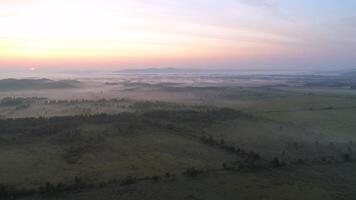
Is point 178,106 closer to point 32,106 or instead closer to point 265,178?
point 32,106

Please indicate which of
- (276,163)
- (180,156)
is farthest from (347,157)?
Answer: (180,156)

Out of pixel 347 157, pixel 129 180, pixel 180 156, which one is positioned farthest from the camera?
pixel 180 156

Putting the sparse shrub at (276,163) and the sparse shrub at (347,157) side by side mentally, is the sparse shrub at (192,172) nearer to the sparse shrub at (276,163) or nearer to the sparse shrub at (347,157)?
the sparse shrub at (276,163)

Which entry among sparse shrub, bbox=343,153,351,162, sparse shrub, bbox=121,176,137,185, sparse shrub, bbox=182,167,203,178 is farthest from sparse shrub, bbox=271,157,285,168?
sparse shrub, bbox=121,176,137,185

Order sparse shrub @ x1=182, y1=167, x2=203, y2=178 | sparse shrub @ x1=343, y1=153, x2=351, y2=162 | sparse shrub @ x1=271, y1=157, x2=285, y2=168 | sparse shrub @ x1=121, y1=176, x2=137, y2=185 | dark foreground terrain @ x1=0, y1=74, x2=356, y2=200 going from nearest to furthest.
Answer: dark foreground terrain @ x1=0, y1=74, x2=356, y2=200, sparse shrub @ x1=121, y1=176, x2=137, y2=185, sparse shrub @ x1=182, y1=167, x2=203, y2=178, sparse shrub @ x1=271, y1=157, x2=285, y2=168, sparse shrub @ x1=343, y1=153, x2=351, y2=162

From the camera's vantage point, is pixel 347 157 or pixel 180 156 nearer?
pixel 347 157

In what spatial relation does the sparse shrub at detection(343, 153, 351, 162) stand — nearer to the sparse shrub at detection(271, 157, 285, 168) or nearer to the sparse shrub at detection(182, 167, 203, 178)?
the sparse shrub at detection(271, 157, 285, 168)

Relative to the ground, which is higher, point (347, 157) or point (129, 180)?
point (347, 157)

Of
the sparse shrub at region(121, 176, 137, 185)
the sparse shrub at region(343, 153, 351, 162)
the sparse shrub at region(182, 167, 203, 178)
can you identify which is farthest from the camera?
the sparse shrub at region(343, 153, 351, 162)

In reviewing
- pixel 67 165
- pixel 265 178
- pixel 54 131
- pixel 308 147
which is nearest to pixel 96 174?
pixel 67 165

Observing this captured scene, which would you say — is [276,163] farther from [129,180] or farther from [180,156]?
[129,180]

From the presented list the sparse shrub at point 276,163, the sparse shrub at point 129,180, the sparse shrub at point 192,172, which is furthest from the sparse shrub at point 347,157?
the sparse shrub at point 129,180
